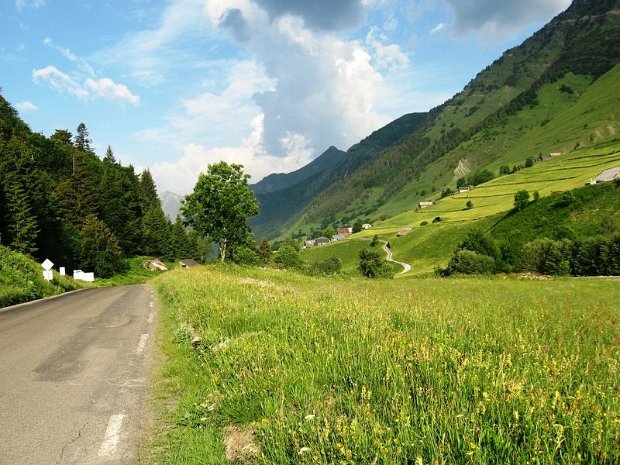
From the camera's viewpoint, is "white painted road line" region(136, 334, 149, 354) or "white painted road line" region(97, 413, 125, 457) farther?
"white painted road line" region(136, 334, 149, 354)

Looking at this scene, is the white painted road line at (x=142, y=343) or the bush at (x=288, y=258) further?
the bush at (x=288, y=258)

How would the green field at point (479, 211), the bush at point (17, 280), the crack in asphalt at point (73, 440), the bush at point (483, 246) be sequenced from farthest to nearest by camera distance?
the green field at point (479, 211)
the bush at point (483, 246)
the bush at point (17, 280)
the crack in asphalt at point (73, 440)

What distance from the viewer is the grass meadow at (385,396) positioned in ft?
12.6

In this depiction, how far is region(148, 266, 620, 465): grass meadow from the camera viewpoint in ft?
12.6

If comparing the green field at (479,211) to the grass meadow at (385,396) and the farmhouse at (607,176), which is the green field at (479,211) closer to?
the farmhouse at (607,176)

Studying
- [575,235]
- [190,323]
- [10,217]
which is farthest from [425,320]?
[575,235]

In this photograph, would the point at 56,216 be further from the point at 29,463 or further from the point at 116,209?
the point at 29,463

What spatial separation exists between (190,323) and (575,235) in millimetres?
87893

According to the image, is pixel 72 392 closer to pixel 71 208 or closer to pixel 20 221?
pixel 20 221

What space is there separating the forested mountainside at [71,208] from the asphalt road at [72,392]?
43.6m

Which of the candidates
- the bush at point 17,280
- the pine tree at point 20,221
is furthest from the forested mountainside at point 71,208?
the bush at point 17,280

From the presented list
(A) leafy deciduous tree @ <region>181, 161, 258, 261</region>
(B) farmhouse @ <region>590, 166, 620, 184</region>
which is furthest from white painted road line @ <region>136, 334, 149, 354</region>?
(B) farmhouse @ <region>590, 166, 620, 184</region>

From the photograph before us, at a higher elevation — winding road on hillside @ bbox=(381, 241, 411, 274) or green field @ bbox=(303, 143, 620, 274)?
green field @ bbox=(303, 143, 620, 274)

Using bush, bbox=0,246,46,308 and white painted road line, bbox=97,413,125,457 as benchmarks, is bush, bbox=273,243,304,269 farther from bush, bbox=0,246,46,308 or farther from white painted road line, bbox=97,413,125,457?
white painted road line, bbox=97,413,125,457
